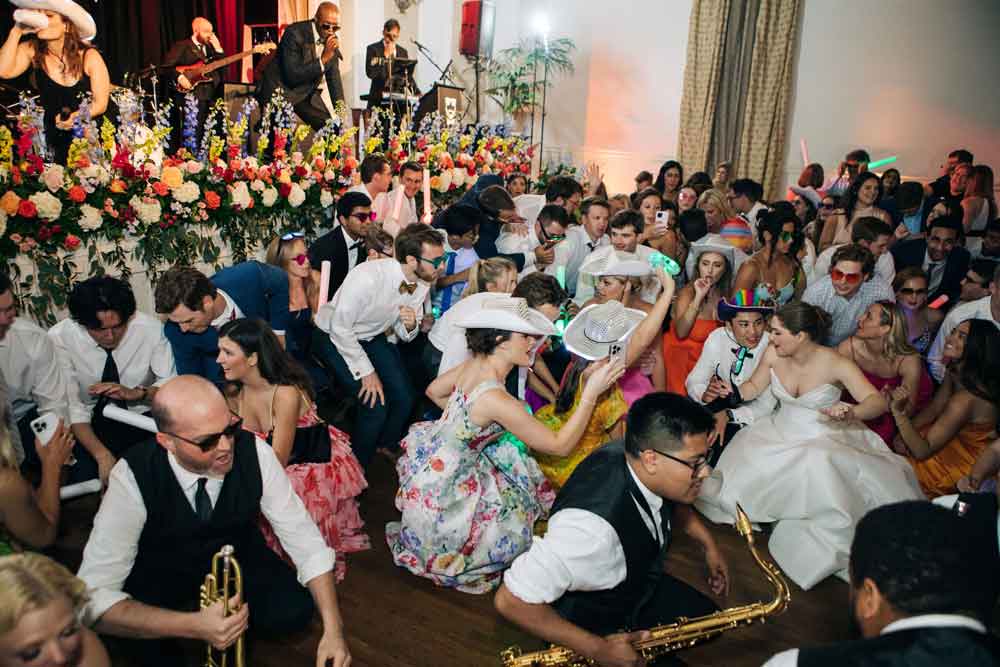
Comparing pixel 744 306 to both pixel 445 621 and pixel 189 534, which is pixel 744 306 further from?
pixel 189 534

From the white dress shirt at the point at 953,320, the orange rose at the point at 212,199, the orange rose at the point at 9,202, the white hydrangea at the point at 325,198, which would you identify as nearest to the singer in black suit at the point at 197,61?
the white hydrangea at the point at 325,198

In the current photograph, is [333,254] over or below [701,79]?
below

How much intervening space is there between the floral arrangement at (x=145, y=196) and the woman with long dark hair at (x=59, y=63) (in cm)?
97

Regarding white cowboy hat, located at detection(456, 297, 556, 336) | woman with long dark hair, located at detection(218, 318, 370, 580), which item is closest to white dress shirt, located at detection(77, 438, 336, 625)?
woman with long dark hair, located at detection(218, 318, 370, 580)

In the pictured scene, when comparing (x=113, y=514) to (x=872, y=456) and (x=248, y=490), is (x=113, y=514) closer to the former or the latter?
(x=248, y=490)

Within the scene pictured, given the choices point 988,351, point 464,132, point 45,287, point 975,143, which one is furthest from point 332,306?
point 975,143

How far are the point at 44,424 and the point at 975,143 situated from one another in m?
10.8

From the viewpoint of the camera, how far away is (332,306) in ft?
13.7

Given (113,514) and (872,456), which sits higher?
(113,514)

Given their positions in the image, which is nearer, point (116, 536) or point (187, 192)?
point (116, 536)

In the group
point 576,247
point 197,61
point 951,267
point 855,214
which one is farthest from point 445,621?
point 197,61

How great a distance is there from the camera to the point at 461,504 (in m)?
2.97

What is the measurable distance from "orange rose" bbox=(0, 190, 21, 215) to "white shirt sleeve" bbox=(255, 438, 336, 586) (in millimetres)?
2339

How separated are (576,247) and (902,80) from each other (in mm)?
6705
